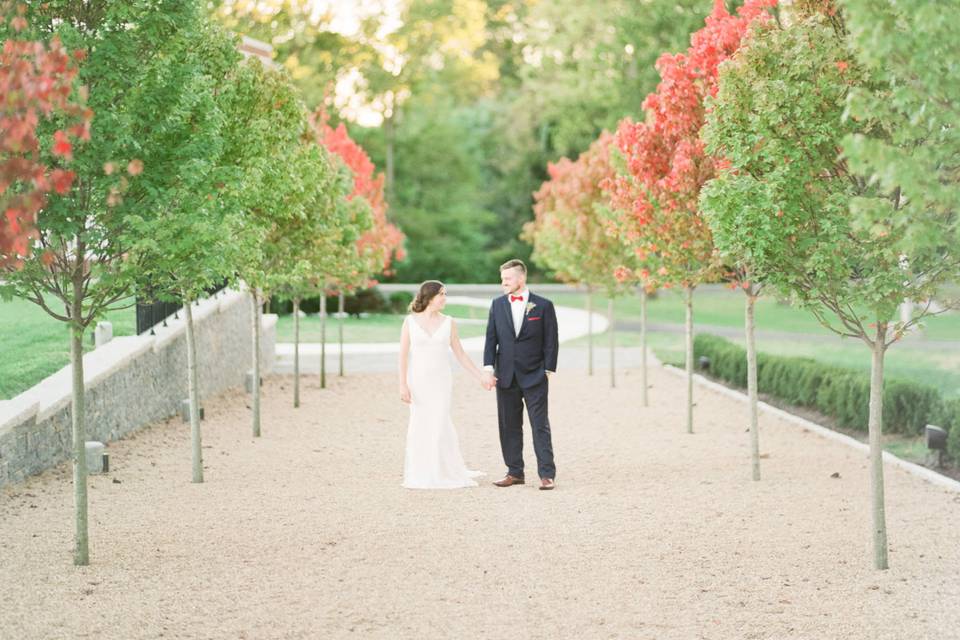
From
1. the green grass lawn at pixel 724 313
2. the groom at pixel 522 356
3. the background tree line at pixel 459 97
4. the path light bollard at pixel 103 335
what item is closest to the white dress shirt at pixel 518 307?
the groom at pixel 522 356

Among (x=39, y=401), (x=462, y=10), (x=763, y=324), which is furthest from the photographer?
(x=462, y=10)

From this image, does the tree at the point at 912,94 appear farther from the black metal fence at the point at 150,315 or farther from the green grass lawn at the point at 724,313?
the green grass lawn at the point at 724,313

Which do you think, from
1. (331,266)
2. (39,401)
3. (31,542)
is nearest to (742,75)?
(31,542)

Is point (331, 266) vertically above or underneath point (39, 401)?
above

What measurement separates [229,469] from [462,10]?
46.5 meters

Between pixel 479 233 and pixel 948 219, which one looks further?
pixel 479 233

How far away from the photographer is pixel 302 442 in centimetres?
1631

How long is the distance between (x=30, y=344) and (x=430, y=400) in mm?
7168

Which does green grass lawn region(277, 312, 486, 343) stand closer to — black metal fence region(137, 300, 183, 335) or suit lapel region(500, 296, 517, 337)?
black metal fence region(137, 300, 183, 335)

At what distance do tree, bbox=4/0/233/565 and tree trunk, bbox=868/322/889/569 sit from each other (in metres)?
5.28

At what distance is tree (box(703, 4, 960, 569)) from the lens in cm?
912

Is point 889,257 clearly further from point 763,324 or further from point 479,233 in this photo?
point 479,233

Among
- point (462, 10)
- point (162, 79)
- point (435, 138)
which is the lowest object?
point (162, 79)

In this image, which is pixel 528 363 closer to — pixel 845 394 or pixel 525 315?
pixel 525 315
